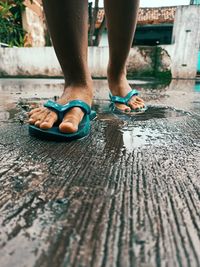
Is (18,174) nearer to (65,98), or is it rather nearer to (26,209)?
(26,209)

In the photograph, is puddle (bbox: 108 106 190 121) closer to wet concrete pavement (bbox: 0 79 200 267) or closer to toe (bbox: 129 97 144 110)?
toe (bbox: 129 97 144 110)

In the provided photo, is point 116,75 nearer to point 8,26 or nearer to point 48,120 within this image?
point 48,120

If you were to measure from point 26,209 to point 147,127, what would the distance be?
2.72 feet

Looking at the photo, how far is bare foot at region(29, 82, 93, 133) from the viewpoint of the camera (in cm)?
93

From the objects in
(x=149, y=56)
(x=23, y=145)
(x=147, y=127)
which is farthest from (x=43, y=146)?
(x=149, y=56)

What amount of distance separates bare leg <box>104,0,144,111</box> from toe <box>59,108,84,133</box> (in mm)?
593

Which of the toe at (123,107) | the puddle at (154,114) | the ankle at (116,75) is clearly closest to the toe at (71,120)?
the puddle at (154,114)

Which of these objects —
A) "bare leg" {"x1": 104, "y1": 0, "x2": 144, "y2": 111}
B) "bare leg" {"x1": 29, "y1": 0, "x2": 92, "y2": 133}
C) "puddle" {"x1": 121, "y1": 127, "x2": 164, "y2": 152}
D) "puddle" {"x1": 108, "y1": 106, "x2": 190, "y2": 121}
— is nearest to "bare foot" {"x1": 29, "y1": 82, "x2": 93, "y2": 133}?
"bare leg" {"x1": 29, "y1": 0, "x2": 92, "y2": 133}

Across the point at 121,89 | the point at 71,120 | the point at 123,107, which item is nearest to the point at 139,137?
the point at 71,120

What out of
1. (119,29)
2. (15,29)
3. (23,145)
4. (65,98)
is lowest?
(23,145)

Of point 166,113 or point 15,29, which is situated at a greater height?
point 15,29

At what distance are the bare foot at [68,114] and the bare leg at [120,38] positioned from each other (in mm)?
474

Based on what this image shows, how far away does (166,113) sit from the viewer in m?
1.57

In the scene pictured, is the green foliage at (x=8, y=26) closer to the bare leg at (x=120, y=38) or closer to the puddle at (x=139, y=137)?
the bare leg at (x=120, y=38)
